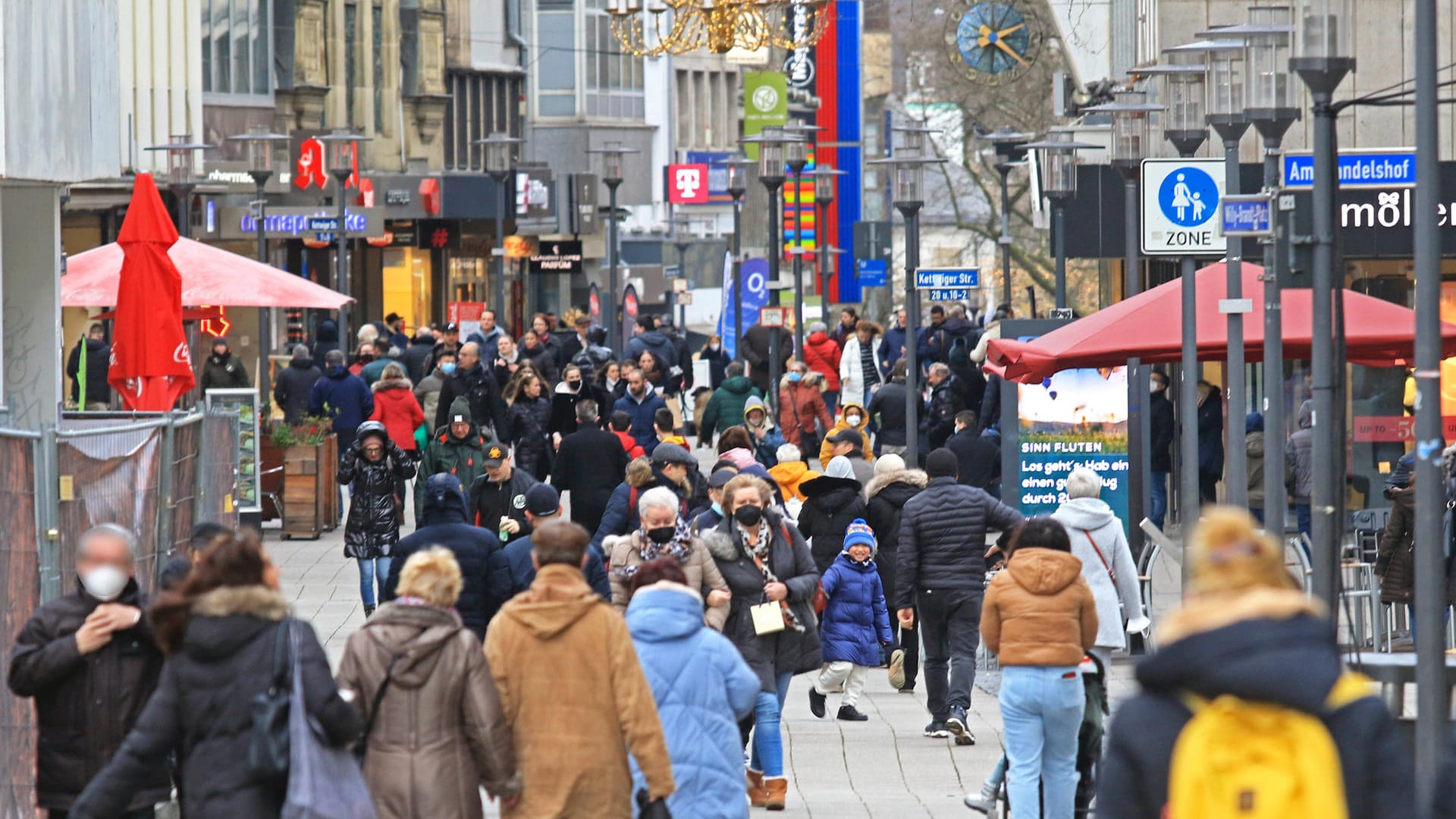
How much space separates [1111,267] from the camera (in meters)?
30.5

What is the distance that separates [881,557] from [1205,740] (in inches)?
390

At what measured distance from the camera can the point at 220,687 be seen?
675 centimetres

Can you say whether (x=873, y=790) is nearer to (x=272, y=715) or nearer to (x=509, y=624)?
(x=509, y=624)

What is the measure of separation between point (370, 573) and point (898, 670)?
3.90 m

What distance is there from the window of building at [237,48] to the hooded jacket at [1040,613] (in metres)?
35.0

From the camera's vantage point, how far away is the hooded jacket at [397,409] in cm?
2172

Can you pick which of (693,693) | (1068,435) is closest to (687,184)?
(1068,435)

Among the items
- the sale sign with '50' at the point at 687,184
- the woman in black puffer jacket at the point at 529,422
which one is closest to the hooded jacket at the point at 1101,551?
the woman in black puffer jacket at the point at 529,422

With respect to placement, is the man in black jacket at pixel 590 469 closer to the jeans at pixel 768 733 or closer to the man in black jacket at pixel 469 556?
the man in black jacket at pixel 469 556

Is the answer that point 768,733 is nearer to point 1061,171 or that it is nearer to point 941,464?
point 941,464

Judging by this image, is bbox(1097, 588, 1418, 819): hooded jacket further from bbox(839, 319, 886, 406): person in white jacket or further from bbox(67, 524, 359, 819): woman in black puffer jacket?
bbox(839, 319, 886, 406): person in white jacket

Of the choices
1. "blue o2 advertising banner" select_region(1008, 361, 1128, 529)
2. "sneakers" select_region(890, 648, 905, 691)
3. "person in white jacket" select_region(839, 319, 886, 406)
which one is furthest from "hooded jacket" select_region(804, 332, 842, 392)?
"sneakers" select_region(890, 648, 905, 691)

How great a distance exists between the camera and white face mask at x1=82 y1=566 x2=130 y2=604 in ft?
24.6

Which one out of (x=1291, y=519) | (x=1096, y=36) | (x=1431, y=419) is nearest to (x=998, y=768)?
(x=1431, y=419)
